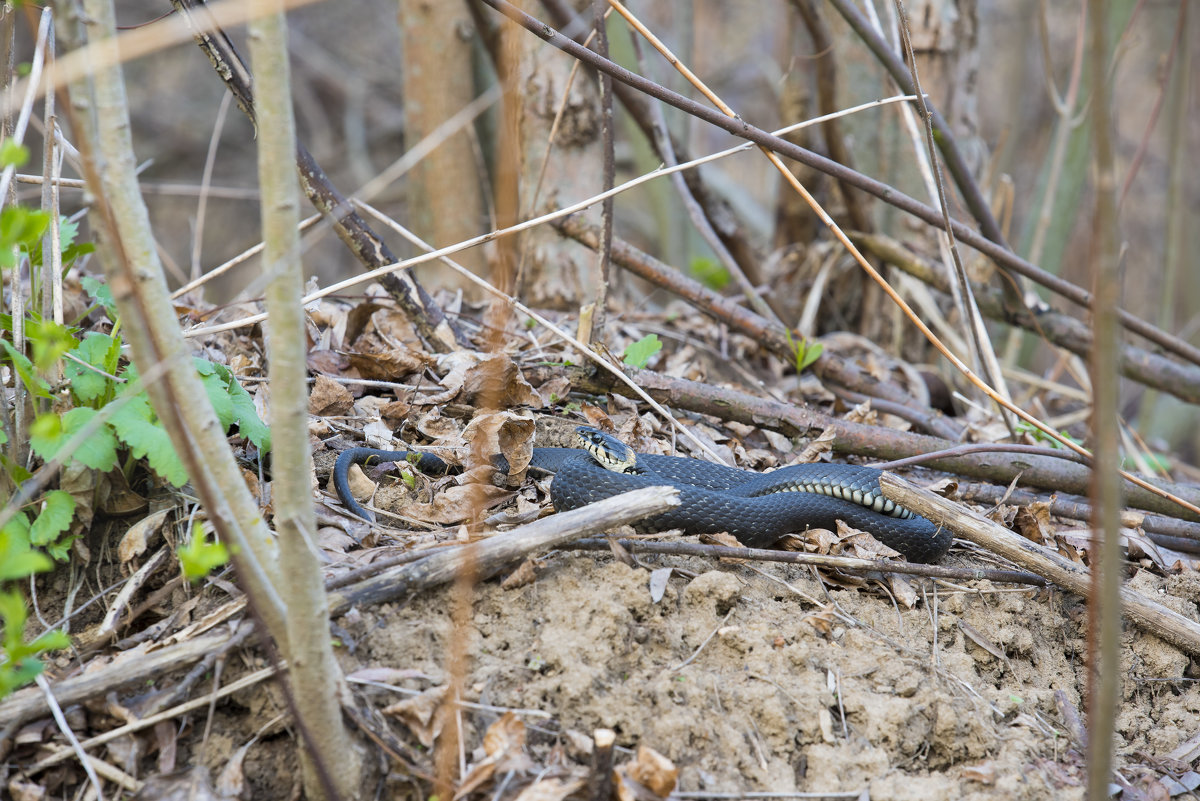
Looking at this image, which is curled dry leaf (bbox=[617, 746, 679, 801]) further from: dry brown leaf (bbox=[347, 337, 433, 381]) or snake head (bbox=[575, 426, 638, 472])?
dry brown leaf (bbox=[347, 337, 433, 381])

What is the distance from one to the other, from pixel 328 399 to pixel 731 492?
64.7 inches

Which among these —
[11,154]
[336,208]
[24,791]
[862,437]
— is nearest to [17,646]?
[24,791]

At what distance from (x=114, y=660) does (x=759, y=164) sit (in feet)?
48.0

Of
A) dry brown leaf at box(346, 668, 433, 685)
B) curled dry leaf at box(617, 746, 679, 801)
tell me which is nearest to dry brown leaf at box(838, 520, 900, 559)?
curled dry leaf at box(617, 746, 679, 801)

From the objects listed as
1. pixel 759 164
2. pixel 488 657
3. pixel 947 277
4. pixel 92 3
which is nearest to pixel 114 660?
pixel 488 657

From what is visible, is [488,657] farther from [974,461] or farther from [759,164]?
[759,164]

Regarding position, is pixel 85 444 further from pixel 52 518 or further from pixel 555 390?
pixel 555 390

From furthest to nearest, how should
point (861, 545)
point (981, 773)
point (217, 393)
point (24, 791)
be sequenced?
1. point (861, 545)
2. point (217, 393)
3. point (981, 773)
4. point (24, 791)

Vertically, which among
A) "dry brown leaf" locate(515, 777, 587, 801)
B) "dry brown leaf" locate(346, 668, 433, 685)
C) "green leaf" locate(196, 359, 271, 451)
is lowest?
"dry brown leaf" locate(515, 777, 587, 801)

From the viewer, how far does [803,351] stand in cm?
435

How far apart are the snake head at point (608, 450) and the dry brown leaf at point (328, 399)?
3.11 ft

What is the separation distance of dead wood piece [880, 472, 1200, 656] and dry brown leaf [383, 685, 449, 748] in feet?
5.59

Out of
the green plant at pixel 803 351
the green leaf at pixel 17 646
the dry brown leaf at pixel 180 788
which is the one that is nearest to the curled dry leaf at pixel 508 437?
the dry brown leaf at pixel 180 788

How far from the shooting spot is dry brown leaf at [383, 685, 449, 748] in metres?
2.02
